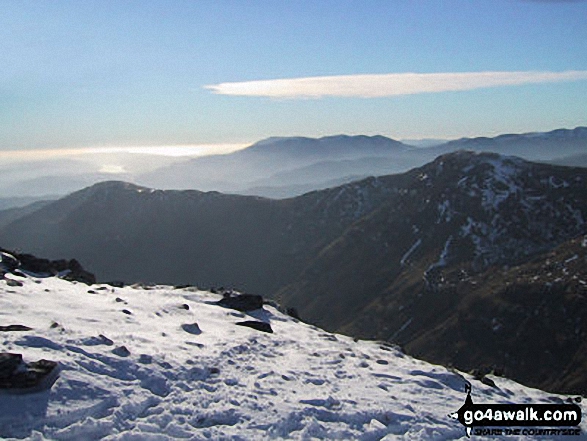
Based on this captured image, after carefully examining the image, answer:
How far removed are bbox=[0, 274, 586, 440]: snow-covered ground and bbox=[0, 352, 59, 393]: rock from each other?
360 millimetres

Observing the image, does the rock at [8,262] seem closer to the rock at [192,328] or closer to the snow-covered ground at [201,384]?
the snow-covered ground at [201,384]

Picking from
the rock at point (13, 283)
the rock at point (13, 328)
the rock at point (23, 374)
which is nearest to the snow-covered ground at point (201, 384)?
the rock at point (23, 374)

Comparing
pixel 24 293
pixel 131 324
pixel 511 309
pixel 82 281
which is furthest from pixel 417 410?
pixel 511 309

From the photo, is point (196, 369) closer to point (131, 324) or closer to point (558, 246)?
point (131, 324)

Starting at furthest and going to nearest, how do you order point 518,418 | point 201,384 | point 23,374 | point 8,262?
point 8,262
point 518,418
point 201,384
point 23,374

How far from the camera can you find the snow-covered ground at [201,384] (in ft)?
61.9

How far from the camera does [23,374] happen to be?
1969 centimetres

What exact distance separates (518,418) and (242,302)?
2604 centimetres

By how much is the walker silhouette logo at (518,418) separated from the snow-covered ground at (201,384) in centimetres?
76

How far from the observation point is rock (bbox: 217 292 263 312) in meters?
→ 45.0

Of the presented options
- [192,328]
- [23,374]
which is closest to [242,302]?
[192,328]

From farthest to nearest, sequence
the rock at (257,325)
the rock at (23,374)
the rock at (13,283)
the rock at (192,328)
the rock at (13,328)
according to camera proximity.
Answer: the rock at (257,325)
the rock at (13,283)
the rock at (192,328)
the rock at (13,328)
the rock at (23,374)

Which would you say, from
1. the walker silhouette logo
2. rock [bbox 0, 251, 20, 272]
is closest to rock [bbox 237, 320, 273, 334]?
the walker silhouette logo

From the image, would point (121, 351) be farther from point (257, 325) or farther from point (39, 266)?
point (39, 266)
